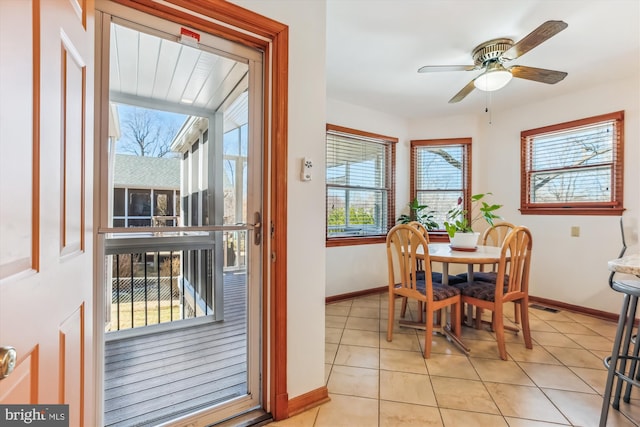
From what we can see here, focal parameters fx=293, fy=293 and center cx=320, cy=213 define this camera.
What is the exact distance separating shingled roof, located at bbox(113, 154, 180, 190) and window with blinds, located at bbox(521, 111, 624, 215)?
161 inches

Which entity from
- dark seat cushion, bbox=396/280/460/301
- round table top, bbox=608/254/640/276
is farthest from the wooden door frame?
round table top, bbox=608/254/640/276

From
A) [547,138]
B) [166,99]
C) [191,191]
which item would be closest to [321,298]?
[191,191]

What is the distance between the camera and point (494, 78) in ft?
7.74

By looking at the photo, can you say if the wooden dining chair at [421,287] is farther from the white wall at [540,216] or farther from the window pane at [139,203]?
the window pane at [139,203]

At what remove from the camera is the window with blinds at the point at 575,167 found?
3104 mm

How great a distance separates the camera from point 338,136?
3830mm

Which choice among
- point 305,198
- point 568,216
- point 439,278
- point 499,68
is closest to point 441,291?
point 439,278

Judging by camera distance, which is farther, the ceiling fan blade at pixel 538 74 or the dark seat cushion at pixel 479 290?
the dark seat cushion at pixel 479 290

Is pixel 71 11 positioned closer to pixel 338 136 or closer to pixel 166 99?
pixel 166 99

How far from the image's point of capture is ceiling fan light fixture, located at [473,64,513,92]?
232cm

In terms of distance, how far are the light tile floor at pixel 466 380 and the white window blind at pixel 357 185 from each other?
4.76 feet

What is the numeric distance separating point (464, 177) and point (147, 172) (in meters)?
4.02

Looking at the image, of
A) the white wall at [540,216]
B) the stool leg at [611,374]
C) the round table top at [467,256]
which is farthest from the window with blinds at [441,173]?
the stool leg at [611,374]

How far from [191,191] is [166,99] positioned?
50cm
